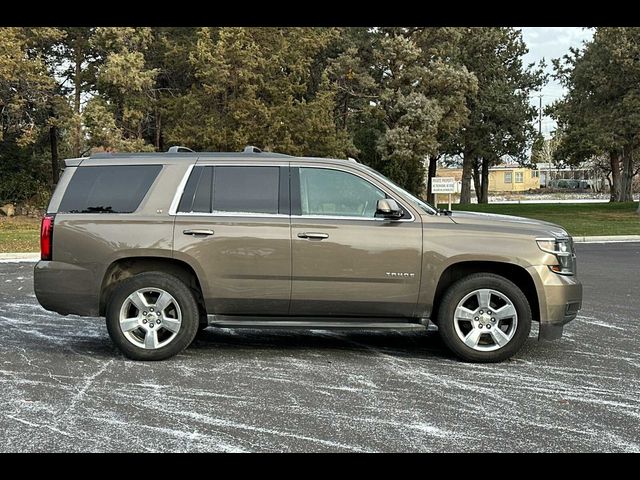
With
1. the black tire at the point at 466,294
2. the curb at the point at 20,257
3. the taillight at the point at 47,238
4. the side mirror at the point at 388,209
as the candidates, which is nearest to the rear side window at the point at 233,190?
the side mirror at the point at 388,209

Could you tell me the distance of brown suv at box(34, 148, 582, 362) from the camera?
239 inches

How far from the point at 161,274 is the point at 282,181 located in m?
1.42

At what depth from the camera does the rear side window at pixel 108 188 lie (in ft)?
20.8

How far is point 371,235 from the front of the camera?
6.09 m

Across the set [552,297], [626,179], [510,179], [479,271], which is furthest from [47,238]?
[510,179]

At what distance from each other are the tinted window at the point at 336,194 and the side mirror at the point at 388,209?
114mm

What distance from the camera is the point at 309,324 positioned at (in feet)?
20.0

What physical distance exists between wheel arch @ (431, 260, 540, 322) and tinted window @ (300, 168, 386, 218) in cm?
92

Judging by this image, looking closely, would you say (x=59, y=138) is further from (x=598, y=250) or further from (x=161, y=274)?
(x=161, y=274)

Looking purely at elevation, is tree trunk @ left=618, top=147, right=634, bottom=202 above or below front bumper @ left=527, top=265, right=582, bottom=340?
above

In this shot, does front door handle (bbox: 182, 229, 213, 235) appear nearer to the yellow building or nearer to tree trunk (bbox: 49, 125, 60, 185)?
tree trunk (bbox: 49, 125, 60, 185)

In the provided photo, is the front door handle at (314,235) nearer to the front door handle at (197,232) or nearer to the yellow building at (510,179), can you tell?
the front door handle at (197,232)

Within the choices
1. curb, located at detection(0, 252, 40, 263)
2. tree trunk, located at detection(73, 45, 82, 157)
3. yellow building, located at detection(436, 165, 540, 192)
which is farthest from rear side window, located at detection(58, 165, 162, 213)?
yellow building, located at detection(436, 165, 540, 192)

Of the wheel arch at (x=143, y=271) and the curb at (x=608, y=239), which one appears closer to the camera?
the wheel arch at (x=143, y=271)
